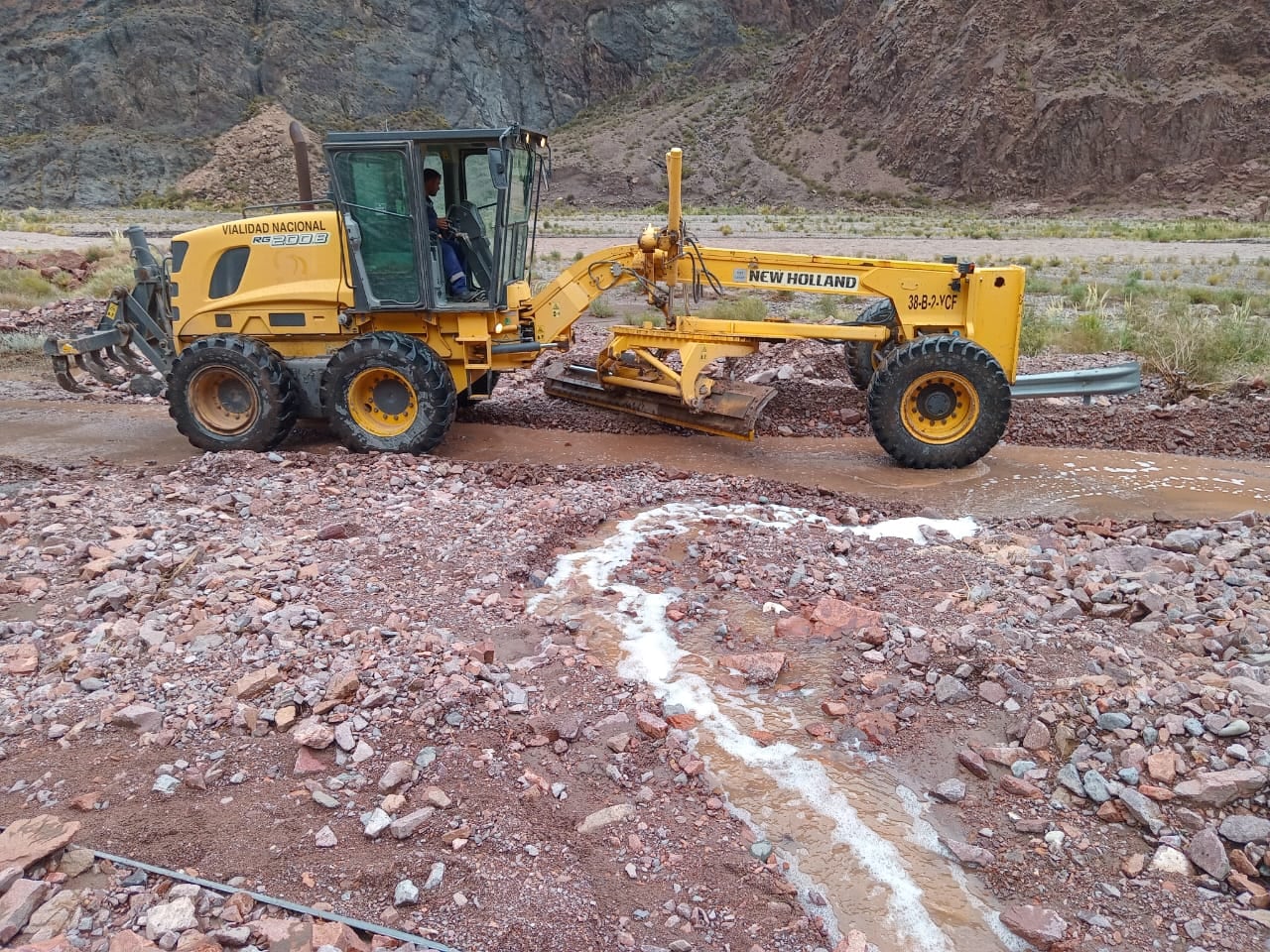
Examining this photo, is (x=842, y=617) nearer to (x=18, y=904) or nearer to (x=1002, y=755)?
(x=1002, y=755)

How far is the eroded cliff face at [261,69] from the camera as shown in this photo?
5516 cm

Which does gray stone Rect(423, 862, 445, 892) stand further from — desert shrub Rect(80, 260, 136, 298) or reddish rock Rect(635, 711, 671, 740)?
desert shrub Rect(80, 260, 136, 298)

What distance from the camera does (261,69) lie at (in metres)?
60.3

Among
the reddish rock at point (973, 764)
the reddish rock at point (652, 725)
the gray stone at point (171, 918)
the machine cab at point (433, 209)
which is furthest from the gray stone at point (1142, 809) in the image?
the machine cab at point (433, 209)

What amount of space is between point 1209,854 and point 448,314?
6855mm

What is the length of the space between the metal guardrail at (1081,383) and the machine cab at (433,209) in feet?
16.3

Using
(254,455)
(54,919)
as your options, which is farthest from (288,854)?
(254,455)

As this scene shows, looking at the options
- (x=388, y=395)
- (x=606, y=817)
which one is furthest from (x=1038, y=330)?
(x=606, y=817)

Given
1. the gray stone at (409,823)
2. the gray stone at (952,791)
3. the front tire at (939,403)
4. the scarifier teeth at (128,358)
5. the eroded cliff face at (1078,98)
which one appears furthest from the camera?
the eroded cliff face at (1078,98)

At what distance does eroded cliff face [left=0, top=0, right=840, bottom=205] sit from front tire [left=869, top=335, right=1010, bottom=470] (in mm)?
56555

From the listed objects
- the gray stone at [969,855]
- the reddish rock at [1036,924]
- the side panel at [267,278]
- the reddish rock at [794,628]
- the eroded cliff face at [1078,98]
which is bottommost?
the reddish rock at [1036,924]

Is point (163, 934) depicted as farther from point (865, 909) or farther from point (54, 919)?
point (865, 909)

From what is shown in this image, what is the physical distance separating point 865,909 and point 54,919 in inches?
102

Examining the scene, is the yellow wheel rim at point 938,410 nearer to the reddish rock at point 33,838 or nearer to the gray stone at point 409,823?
the gray stone at point 409,823
